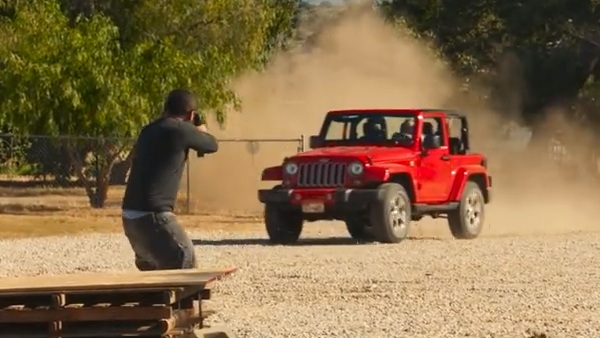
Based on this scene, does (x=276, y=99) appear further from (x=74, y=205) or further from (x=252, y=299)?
(x=252, y=299)

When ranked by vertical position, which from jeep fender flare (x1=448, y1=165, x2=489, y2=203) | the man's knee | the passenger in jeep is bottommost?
the man's knee

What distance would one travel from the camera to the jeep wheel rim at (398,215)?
22.7m

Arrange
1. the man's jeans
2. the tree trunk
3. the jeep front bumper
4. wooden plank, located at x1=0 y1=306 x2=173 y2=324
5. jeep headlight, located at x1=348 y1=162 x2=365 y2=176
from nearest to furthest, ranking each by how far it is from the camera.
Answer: wooden plank, located at x1=0 y1=306 x2=173 y2=324 → the man's jeans → the jeep front bumper → jeep headlight, located at x1=348 y1=162 x2=365 y2=176 → the tree trunk

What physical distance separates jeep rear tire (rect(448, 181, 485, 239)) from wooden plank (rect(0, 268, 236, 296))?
45.5 feet

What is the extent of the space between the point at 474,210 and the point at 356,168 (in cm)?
330

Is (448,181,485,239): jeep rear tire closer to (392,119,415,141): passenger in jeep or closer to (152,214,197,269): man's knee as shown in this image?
(392,119,415,141): passenger in jeep

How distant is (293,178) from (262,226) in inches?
260

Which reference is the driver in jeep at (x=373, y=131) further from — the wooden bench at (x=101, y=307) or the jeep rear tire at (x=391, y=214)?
A: the wooden bench at (x=101, y=307)

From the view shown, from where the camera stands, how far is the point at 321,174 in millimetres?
22797

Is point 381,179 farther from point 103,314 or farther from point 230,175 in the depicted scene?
point 230,175

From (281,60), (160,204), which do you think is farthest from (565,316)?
(281,60)

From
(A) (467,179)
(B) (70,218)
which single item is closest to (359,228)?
(A) (467,179)

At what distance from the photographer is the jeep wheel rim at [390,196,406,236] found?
22672 millimetres

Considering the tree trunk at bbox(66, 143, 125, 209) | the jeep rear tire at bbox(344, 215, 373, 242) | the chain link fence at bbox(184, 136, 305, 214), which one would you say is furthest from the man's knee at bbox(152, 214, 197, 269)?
the chain link fence at bbox(184, 136, 305, 214)
